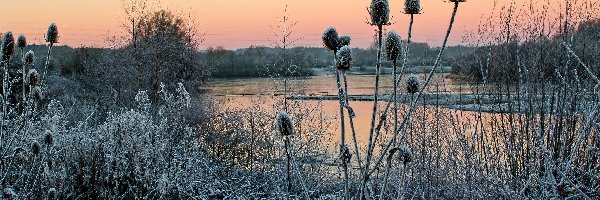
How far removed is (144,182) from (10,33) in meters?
4.05

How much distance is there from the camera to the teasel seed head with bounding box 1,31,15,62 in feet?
8.75

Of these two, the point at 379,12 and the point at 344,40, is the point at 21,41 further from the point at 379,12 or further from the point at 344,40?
the point at 379,12

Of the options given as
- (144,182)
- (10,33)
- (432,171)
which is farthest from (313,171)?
(10,33)

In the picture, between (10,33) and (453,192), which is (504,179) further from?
(10,33)

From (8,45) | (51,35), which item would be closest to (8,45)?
(8,45)

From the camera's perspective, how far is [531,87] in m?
5.57

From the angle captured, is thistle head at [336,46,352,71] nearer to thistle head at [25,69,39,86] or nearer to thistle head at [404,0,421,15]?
thistle head at [404,0,421,15]

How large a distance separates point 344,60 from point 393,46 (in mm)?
178

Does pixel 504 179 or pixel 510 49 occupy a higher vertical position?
pixel 510 49

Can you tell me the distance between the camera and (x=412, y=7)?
175cm

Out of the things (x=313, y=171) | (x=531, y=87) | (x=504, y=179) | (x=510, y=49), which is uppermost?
(x=510, y=49)

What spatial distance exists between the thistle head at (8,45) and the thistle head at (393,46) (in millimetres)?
1806

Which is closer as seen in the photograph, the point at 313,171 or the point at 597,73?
the point at 597,73

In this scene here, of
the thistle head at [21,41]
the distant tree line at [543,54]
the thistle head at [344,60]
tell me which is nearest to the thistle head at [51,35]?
the thistle head at [21,41]
